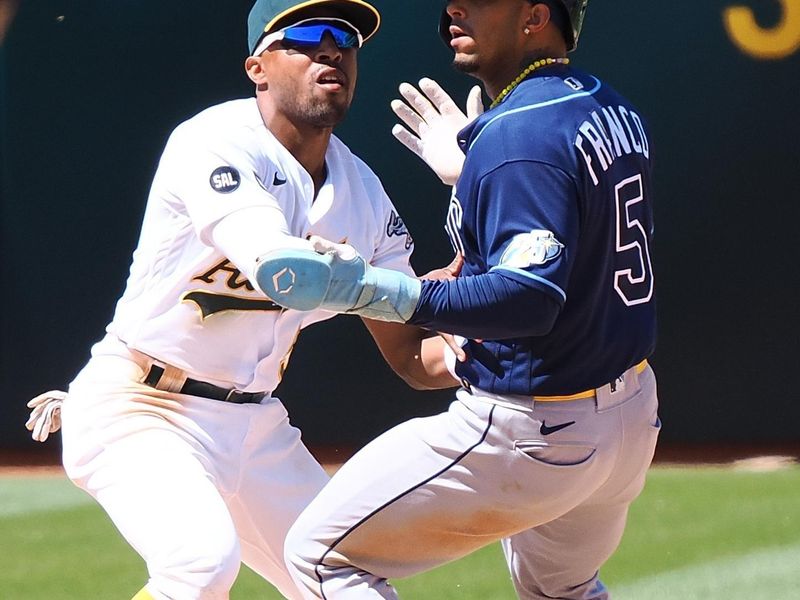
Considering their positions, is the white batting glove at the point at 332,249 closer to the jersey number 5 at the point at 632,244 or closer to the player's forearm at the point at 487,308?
the player's forearm at the point at 487,308

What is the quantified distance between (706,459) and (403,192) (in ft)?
6.72

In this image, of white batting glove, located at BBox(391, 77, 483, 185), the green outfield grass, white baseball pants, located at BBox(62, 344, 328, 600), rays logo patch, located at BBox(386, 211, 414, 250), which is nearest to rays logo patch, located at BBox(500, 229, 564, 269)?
white batting glove, located at BBox(391, 77, 483, 185)

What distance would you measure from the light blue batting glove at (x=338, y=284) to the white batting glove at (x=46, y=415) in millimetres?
1250

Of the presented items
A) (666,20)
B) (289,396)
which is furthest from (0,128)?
(666,20)

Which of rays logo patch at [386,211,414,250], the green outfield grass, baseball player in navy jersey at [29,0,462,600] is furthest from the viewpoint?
the green outfield grass

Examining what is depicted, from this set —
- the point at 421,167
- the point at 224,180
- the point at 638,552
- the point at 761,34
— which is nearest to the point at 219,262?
the point at 224,180

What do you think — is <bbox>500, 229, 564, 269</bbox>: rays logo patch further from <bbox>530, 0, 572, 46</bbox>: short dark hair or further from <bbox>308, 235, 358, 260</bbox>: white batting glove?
<bbox>530, 0, 572, 46</bbox>: short dark hair

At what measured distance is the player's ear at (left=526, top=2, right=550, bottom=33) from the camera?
313 cm

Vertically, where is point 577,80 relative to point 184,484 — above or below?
above

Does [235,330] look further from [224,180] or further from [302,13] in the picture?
[302,13]

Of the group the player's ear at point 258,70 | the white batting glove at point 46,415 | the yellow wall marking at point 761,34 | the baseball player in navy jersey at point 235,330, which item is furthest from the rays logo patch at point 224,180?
the yellow wall marking at point 761,34

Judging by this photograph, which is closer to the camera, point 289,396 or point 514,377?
point 514,377

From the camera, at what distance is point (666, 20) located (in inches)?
281

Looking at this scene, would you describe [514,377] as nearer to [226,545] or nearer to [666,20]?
[226,545]
